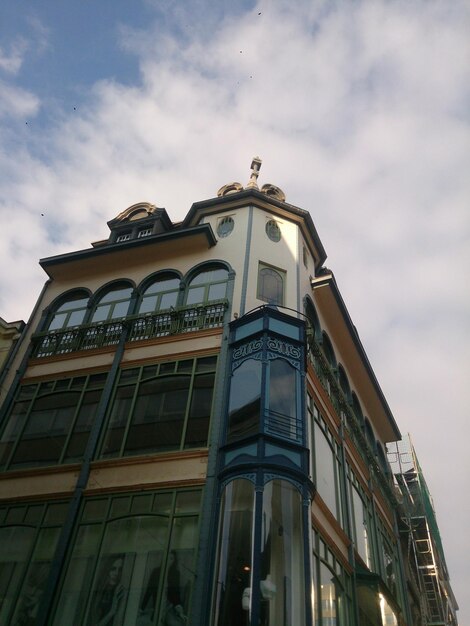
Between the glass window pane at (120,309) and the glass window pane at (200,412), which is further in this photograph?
the glass window pane at (120,309)

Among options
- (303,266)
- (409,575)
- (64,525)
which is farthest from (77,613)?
(409,575)

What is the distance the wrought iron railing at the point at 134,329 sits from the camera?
18.6 metres

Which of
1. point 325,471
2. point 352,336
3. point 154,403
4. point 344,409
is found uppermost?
point 352,336

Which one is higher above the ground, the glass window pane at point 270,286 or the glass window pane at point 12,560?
the glass window pane at point 270,286

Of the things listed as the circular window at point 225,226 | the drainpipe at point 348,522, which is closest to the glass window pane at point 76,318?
the circular window at point 225,226

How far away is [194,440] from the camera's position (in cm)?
1566

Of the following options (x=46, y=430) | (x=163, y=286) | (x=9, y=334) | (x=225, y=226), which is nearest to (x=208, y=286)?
(x=163, y=286)

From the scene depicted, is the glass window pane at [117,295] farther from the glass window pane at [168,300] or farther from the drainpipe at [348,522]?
the drainpipe at [348,522]

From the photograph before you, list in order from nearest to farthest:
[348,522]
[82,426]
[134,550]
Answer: [134,550], [82,426], [348,522]

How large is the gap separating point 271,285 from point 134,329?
16.9 ft

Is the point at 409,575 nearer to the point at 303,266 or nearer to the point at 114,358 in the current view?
the point at 303,266

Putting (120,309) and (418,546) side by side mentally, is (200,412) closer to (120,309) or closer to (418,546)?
(120,309)

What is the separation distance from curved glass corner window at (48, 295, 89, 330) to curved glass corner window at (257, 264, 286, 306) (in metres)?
7.34

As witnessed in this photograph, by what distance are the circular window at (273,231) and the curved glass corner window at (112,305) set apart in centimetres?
595
